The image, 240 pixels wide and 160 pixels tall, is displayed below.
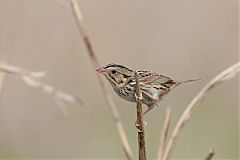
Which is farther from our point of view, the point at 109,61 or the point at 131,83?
the point at 109,61

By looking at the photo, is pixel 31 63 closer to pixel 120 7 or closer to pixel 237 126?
pixel 120 7

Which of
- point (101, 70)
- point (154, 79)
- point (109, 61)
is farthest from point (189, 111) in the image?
point (109, 61)

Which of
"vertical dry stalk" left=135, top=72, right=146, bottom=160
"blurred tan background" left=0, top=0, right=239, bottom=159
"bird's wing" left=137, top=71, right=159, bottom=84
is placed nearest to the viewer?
"vertical dry stalk" left=135, top=72, right=146, bottom=160

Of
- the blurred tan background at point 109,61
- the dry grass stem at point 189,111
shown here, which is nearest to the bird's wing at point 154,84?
the dry grass stem at point 189,111

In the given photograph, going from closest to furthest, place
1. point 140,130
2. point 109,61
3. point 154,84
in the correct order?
point 140,130, point 154,84, point 109,61

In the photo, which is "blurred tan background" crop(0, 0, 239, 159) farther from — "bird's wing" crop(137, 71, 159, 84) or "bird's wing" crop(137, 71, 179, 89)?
"bird's wing" crop(137, 71, 159, 84)

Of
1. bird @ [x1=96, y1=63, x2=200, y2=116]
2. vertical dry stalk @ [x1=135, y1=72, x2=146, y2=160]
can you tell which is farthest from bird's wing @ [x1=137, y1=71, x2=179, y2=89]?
vertical dry stalk @ [x1=135, y1=72, x2=146, y2=160]

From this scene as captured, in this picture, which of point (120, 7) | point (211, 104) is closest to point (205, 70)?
point (211, 104)

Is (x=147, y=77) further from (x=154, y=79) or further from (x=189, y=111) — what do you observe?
(x=189, y=111)

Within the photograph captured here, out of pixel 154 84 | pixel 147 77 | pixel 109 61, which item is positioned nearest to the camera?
pixel 147 77
